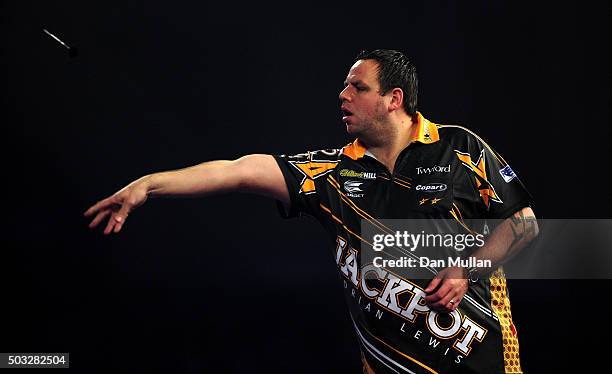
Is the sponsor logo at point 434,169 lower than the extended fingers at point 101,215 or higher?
lower

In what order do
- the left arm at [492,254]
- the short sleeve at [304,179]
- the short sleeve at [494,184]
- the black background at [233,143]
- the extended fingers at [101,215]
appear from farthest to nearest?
the black background at [233,143]
the short sleeve at [304,179]
the short sleeve at [494,184]
the left arm at [492,254]
the extended fingers at [101,215]

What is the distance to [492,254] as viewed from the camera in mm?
2693

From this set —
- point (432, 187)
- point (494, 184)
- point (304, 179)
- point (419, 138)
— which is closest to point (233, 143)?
point (304, 179)

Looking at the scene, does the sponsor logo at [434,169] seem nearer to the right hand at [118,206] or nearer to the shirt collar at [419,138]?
the shirt collar at [419,138]

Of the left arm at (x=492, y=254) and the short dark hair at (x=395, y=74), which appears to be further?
the short dark hair at (x=395, y=74)

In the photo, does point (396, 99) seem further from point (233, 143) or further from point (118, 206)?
point (233, 143)

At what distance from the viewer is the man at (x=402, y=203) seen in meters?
2.67

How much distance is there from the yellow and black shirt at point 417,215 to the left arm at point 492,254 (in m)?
0.04

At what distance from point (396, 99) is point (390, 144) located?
194 mm

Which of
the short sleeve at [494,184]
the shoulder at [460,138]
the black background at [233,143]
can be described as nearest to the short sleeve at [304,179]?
the shoulder at [460,138]

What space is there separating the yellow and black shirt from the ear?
0.41ft

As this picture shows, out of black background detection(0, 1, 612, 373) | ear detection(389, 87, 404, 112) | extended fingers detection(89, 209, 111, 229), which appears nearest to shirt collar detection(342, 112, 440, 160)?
ear detection(389, 87, 404, 112)

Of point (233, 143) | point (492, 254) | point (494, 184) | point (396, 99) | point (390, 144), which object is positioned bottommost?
point (492, 254)

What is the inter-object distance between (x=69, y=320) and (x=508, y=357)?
2.58 meters
